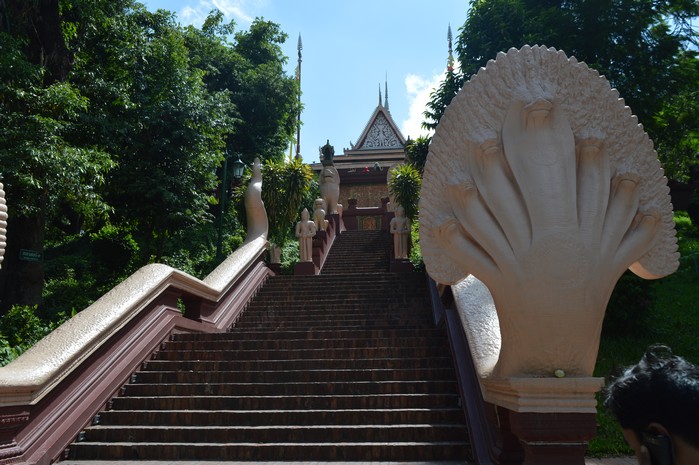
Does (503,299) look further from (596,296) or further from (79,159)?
(79,159)

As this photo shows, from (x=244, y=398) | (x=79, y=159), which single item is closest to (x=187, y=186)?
(x=79, y=159)

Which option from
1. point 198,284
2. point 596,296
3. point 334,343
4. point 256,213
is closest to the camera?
point 596,296

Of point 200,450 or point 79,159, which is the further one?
point 79,159

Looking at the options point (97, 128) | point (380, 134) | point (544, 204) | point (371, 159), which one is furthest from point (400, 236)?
point (380, 134)

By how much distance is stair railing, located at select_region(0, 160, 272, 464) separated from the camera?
408 centimetres

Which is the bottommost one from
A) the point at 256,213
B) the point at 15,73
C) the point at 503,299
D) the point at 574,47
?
the point at 503,299

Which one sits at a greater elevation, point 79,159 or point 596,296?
point 79,159

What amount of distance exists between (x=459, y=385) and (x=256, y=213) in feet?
26.9

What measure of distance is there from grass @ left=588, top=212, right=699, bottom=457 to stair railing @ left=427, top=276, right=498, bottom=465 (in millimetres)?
1161

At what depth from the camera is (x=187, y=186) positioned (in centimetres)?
1350

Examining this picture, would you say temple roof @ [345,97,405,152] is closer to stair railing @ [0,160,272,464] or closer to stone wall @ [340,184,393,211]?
stone wall @ [340,184,393,211]

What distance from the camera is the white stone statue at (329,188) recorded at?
61.7 feet

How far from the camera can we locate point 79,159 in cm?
923

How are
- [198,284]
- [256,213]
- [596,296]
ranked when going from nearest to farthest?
1. [596,296]
2. [198,284]
3. [256,213]
